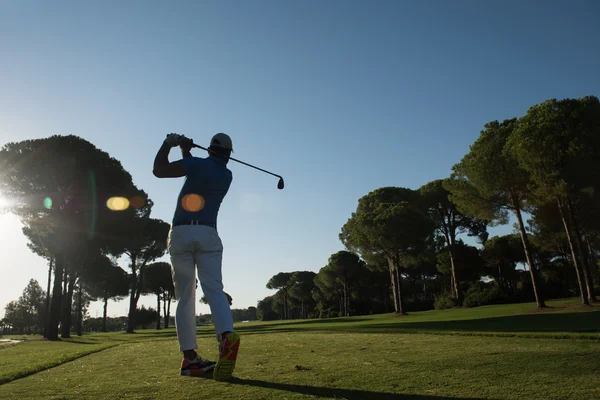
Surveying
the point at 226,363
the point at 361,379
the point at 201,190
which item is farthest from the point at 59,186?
the point at 361,379

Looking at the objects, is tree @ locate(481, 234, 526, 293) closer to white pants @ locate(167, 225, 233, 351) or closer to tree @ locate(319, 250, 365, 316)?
tree @ locate(319, 250, 365, 316)

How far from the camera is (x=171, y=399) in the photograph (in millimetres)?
2680

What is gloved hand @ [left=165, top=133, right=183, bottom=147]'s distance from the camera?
4508 mm

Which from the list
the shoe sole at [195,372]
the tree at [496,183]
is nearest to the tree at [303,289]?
the tree at [496,183]

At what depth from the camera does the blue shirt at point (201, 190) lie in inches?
167

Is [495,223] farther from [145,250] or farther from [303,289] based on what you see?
[303,289]

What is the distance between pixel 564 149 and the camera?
22.8m

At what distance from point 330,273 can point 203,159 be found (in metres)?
63.9

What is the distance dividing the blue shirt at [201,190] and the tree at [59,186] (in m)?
25.1

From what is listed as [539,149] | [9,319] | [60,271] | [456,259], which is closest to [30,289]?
[9,319]

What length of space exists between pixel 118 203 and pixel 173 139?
26.5 metres

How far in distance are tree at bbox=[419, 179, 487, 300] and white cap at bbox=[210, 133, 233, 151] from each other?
42530 millimetres

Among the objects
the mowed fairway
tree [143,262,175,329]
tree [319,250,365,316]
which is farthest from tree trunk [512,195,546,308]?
tree [143,262,175,329]

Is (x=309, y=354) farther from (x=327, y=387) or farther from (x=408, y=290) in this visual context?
(x=408, y=290)
